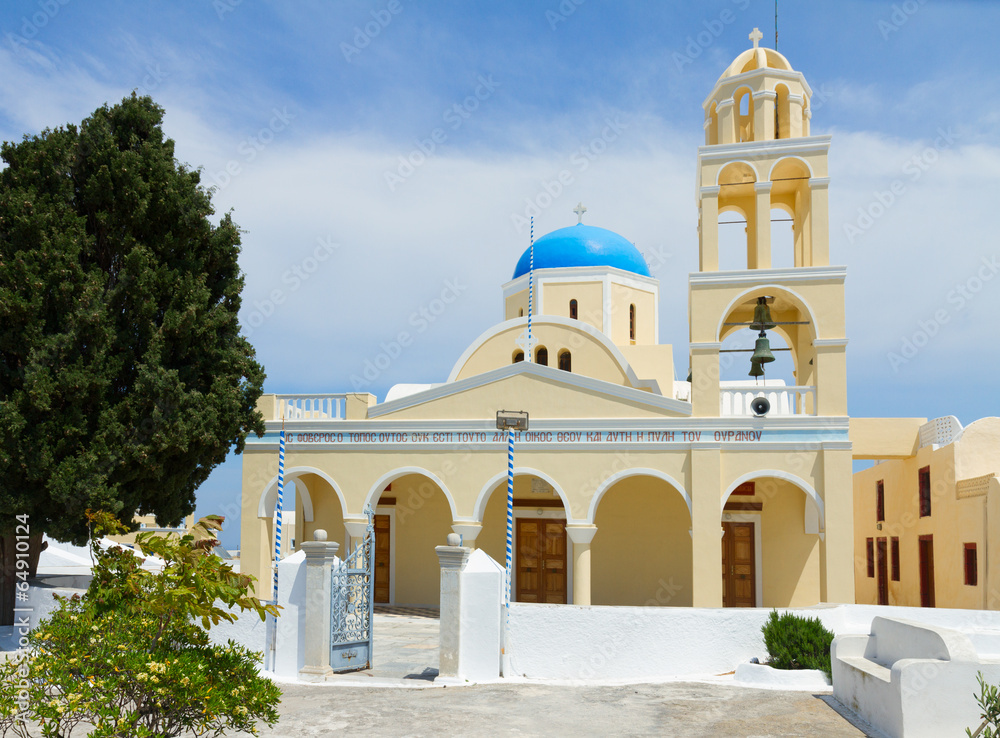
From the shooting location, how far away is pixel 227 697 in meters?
5.41

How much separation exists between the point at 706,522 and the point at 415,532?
231 inches

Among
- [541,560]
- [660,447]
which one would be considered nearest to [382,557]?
[541,560]

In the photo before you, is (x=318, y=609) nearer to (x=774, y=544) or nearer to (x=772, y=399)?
(x=772, y=399)

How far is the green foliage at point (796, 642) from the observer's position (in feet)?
31.5

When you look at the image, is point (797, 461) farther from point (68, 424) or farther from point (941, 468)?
point (68, 424)

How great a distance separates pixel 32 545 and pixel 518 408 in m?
7.61

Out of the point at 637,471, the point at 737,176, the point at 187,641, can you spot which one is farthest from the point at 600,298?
the point at 187,641

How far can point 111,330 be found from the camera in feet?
37.5

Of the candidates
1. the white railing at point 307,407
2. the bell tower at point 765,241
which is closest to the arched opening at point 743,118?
the bell tower at point 765,241

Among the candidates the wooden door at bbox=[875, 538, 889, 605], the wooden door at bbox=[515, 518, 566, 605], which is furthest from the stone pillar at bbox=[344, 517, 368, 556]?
the wooden door at bbox=[875, 538, 889, 605]

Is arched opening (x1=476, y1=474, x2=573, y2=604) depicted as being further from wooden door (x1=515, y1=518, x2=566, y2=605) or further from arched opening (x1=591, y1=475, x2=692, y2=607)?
arched opening (x1=591, y1=475, x2=692, y2=607)

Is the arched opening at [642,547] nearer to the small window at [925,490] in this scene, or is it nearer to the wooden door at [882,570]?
the small window at [925,490]

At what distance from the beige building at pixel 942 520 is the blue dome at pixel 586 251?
7.01 m

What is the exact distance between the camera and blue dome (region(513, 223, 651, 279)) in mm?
20156
